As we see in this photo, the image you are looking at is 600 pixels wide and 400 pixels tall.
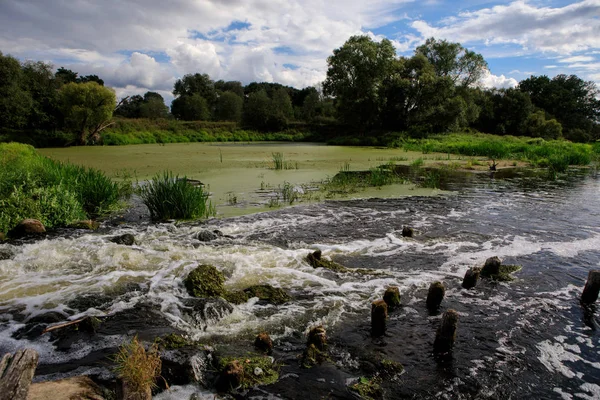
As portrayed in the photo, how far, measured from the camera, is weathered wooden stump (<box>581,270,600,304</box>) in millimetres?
5191

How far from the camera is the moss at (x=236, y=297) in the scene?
17.3 ft

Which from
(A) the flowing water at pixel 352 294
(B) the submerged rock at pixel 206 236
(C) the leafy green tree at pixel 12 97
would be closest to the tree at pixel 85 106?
(C) the leafy green tree at pixel 12 97

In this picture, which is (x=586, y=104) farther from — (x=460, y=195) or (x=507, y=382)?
A: (x=507, y=382)

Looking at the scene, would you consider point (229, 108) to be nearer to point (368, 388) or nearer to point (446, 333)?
point (446, 333)

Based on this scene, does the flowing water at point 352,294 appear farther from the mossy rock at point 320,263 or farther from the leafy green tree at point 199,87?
the leafy green tree at point 199,87

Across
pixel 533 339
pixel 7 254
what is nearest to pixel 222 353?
pixel 533 339

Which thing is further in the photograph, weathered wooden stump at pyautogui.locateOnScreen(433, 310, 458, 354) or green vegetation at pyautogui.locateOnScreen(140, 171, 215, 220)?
green vegetation at pyautogui.locateOnScreen(140, 171, 215, 220)

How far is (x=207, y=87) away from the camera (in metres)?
82.9

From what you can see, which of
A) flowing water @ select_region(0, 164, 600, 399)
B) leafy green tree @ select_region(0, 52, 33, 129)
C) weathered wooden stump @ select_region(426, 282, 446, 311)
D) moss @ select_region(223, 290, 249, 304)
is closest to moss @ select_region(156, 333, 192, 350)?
flowing water @ select_region(0, 164, 600, 399)

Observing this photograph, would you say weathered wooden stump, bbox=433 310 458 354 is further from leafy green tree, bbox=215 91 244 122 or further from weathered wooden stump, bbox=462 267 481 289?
leafy green tree, bbox=215 91 244 122

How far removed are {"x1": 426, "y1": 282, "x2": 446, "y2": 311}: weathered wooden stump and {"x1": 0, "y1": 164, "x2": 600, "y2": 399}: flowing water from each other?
129 millimetres

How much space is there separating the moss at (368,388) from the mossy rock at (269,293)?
6.27 feet

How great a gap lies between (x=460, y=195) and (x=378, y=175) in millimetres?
3068

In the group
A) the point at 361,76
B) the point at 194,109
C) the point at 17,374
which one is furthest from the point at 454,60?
the point at 17,374
